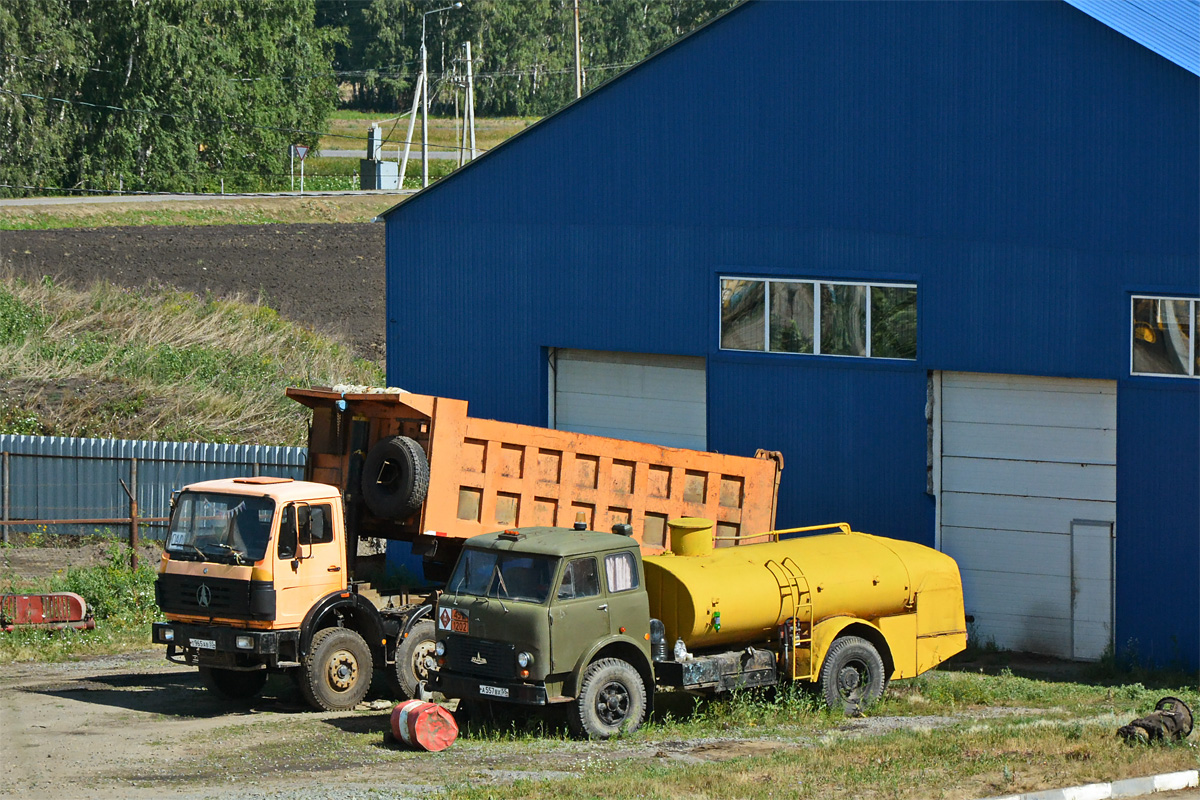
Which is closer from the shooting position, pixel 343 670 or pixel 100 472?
pixel 343 670

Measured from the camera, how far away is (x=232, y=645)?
15570mm

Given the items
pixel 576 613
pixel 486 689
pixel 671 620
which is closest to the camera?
pixel 576 613

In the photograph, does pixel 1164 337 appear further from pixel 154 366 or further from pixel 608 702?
pixel 154 366

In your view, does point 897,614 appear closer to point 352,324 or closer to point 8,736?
point 8,736

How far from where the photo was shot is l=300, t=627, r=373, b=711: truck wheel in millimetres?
15914

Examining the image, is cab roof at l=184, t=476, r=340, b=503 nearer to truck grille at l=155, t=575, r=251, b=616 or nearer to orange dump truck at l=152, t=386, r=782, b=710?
orange dump truck at l=152, t=386, r=782, b=710

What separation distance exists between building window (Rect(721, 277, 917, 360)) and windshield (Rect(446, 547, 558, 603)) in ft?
25.5

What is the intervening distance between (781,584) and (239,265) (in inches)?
1512

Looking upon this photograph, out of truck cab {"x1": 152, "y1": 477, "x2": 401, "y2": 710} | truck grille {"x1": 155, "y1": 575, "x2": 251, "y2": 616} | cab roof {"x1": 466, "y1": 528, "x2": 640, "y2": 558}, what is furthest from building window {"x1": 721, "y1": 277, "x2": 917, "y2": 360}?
truck grille {"x1": 155, "y1": 575, "x2": 251, "y2": 616}

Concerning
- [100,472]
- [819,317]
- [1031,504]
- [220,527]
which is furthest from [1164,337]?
[100,472]

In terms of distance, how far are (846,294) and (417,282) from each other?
305 inches

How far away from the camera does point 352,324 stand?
151ft

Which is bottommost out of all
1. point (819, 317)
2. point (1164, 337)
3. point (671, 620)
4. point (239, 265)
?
point (671, 620)

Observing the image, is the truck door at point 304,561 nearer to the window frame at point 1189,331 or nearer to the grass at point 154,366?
the window frame at point 1189,331
